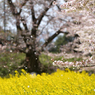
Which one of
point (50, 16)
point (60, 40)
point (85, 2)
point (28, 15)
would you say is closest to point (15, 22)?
point (28, 15)

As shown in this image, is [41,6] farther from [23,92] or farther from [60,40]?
[60,40]

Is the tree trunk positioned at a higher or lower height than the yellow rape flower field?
lower

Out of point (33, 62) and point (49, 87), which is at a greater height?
point (49, 87)

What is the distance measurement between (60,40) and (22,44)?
11727 mm

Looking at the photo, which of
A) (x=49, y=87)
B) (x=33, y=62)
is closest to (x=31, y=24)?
(x=33, y=62)

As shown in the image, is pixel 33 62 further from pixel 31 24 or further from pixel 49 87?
pixel 49 87

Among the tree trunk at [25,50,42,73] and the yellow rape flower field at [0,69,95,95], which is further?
the tree trunk at [25,50,42,73]

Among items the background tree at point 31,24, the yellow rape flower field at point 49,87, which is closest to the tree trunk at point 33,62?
the background tree at point 31,24

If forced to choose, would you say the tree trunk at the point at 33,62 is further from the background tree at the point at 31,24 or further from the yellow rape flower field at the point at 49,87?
the yellow rape flower field at the point at 49,87

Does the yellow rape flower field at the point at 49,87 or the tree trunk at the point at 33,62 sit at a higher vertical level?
the yellow rape flower field at the point at 49,87

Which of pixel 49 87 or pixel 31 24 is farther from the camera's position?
pixel 31 24

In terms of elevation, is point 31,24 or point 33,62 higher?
point 31,24

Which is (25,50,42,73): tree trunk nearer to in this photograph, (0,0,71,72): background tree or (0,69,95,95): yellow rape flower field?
(0,0,71,72): background tree

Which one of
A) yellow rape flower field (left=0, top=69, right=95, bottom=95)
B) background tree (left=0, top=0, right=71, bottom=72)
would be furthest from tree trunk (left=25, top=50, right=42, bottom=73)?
yellow rape flower field (left=0, top=69, right=95, bottom=95)
